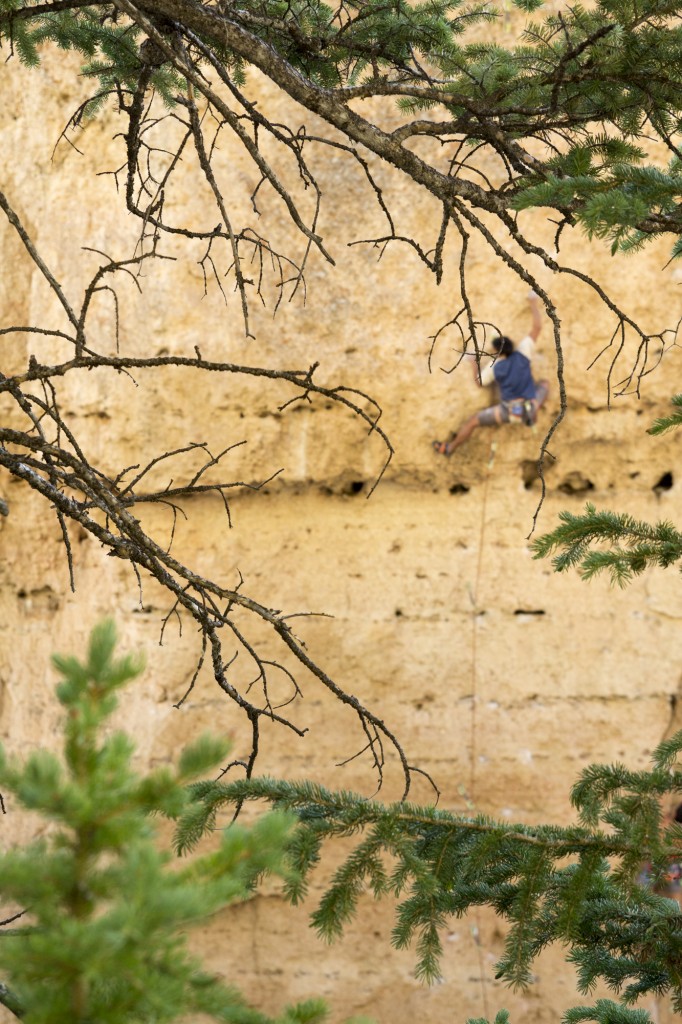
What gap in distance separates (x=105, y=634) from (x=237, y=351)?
4.88m

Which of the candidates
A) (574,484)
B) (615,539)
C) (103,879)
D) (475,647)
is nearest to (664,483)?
(574,484)

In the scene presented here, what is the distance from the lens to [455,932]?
5891 millimetres

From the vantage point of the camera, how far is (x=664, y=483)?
614 cm

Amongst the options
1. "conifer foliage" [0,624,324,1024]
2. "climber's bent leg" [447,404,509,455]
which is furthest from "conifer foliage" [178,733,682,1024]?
"climber's bent leg" [447,404,509,455]

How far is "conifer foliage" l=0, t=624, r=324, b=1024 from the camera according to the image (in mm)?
1043

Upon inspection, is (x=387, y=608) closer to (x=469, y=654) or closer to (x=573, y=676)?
(x=469, y=654)

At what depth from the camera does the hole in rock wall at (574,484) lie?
612 cm

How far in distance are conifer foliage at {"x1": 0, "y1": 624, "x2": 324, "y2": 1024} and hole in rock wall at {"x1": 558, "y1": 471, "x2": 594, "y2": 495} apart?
5124 millimetres

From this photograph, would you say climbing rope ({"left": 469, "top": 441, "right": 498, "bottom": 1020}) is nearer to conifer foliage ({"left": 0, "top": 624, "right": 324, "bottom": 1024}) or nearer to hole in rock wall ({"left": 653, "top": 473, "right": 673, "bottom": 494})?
hole in rock wall ({"left": 653, "top": 473, "right": 673, "bottom": 494})

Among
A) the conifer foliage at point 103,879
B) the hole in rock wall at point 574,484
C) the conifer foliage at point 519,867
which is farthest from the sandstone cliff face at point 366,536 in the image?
the conifer foliage at point 103,879

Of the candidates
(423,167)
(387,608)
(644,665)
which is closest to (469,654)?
(387,608)

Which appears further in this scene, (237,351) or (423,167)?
A: (237,351)

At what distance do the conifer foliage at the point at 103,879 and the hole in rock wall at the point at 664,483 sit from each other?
17.3 ft

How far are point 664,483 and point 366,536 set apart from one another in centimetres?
166
